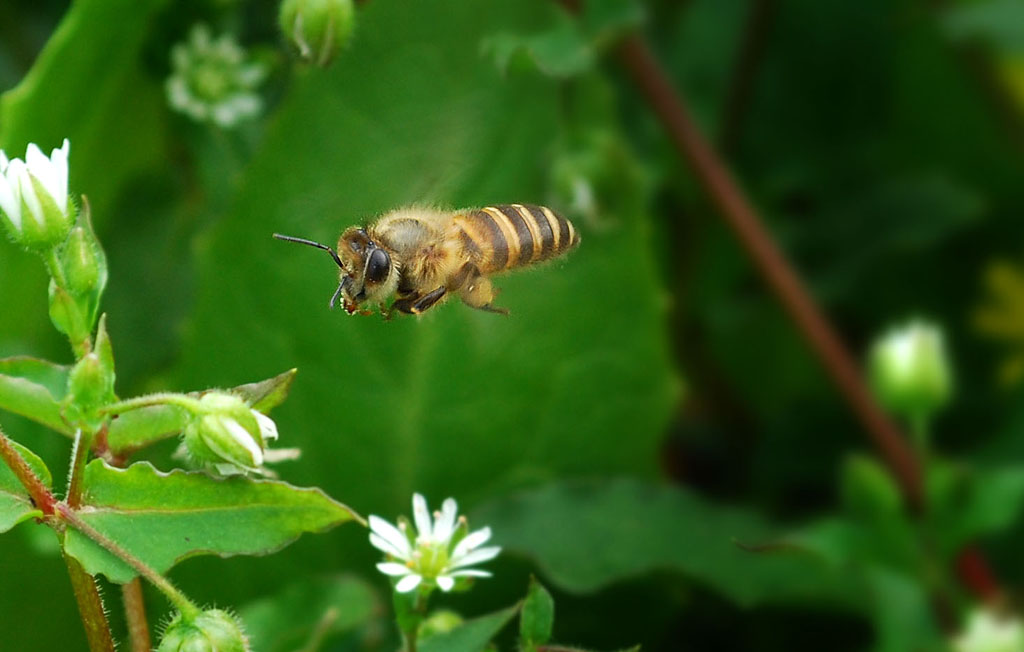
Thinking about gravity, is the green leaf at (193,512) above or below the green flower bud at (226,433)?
below

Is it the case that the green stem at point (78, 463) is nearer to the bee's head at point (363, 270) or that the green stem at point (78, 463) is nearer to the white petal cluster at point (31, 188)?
the white petal cluster at point (31, 188)

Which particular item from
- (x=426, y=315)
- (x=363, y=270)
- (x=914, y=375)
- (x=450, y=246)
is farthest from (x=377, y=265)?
(x=914, y=375)

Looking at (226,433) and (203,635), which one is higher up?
(226,433)

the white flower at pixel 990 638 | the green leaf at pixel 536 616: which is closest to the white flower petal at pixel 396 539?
the green leaf at pixel 536 616

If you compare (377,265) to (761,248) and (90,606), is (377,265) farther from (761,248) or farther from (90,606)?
(761,248)

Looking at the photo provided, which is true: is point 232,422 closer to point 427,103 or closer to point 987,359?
point 427,103

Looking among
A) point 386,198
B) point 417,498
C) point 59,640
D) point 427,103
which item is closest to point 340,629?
point 417,498
